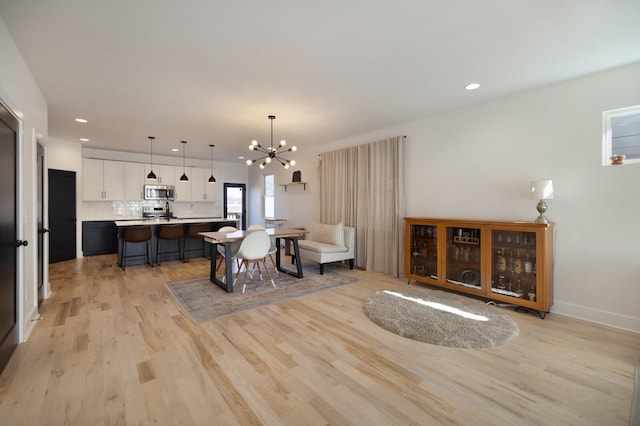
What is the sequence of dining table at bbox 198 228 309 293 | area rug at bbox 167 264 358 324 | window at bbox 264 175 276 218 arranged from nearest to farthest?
1. area rug at bbox 167 264 358 324
2. dining table at bbox 198 228 309 293
3. window at bbox 264 175 276 218

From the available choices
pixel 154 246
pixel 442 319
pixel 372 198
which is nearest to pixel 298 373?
pixel 442 319

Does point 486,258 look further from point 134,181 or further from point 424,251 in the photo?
point 134,181

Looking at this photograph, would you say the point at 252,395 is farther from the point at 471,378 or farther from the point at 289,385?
the point at 471,378

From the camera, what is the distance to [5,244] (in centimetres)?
Result: 219

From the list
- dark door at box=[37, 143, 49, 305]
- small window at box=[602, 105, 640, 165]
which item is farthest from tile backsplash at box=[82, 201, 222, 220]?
small window at box=[602, 105, 640, 165]

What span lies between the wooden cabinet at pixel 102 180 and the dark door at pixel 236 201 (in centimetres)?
291

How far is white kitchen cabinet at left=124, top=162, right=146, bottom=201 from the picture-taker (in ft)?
23.5

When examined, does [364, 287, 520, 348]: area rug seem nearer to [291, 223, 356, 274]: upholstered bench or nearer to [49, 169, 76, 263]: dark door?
[291, 223, 356, 274]: upholstered bench

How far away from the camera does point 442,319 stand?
3031 millimetres

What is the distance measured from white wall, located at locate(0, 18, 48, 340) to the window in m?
5.58

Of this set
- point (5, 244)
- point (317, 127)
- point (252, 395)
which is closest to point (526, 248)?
point (252, 395)

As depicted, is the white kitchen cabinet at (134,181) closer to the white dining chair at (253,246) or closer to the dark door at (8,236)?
the white dining chair at (253,246)

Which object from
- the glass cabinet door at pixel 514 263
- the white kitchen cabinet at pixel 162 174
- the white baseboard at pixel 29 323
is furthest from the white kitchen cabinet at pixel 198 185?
the glass cabinet door at pixel 514 263

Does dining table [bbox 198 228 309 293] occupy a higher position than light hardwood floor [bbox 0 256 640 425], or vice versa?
dining table [bbox 198 228 309 293]
